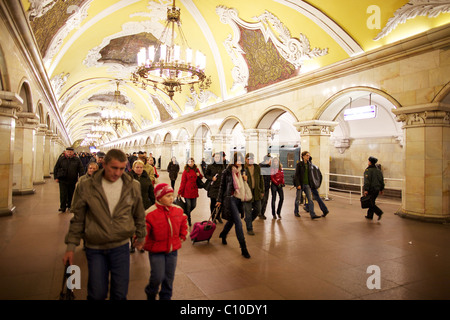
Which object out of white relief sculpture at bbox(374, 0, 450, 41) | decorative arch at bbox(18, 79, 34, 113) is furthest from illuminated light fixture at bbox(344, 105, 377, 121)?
decorative arch at bbox(18, 79, 34, 113)

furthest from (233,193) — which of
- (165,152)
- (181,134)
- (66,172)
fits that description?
(165,152)

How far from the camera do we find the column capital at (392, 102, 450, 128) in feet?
21.6

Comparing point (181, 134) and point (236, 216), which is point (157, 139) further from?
point (236, 216)

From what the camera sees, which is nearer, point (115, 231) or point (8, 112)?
point (115, 231)

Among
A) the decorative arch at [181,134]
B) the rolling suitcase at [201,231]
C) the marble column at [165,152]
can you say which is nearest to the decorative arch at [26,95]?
the rolling suitcase at [201,231]

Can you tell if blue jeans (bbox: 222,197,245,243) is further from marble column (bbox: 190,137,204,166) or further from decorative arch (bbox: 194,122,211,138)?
marble column (bbox: 190,137,204,166)

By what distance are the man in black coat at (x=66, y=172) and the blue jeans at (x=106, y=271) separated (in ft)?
17.0

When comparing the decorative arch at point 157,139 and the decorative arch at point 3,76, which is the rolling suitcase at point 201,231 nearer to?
the decorative arch at point 3,76

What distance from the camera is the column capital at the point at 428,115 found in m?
6.59

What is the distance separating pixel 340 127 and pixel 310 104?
744 cm

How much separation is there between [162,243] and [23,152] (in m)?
Result: 9.78
